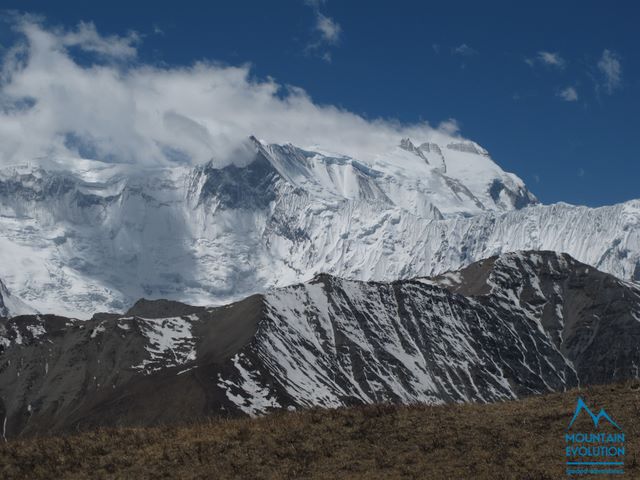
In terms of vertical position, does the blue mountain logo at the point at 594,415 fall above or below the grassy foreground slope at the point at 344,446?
above

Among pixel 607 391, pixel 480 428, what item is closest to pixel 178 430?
pixel 480 428

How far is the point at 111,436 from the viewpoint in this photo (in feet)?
107

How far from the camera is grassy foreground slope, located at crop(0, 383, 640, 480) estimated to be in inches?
1107

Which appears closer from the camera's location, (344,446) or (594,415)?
(344,446)

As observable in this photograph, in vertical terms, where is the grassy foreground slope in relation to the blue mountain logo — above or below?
below

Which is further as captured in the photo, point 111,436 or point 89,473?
point 111,436

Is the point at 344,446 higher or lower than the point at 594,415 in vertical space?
lower

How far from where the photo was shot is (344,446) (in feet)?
99.1

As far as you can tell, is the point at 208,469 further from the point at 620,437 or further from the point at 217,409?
the point at 217,409

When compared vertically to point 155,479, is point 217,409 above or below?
above

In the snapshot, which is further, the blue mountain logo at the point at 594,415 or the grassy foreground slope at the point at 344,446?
the blue mountain logo at the point at 594,415

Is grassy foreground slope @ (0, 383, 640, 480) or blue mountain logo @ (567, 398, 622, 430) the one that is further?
blue mountain logo @ (567, 398, 622, 430)

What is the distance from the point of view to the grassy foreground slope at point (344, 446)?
2812 centimetres

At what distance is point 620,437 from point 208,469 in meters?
11.7
